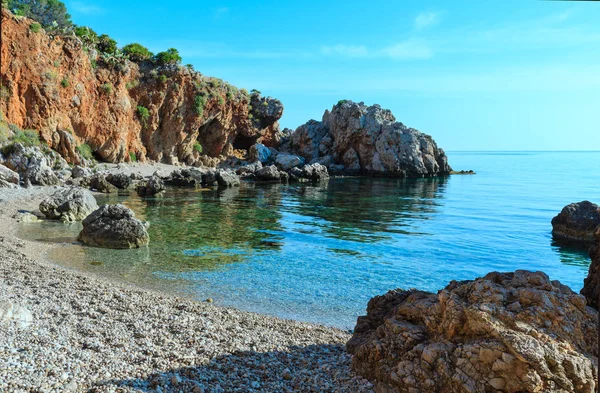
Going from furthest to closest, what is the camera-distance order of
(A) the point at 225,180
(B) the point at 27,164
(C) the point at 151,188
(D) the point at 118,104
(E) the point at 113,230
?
(D) the point at 118,104 < (A) the point at 225,180 < (C) the point at 151,188 < (B) the point at 27,164 < (E) the point at 113,230

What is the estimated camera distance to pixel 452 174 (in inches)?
2980

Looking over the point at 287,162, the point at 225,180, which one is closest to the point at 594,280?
the point at 225,180

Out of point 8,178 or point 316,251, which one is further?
point 8,178

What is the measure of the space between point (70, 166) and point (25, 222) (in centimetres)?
2294

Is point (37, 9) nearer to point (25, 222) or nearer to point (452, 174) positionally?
point (25, 222)

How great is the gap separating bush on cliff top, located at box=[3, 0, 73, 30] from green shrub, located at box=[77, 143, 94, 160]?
11217 mm

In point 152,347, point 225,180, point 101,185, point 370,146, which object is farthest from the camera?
point 370,146

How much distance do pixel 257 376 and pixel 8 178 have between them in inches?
1205

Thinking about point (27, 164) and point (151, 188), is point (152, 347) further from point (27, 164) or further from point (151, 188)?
point (27, 164)

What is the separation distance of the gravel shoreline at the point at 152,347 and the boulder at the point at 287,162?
54391 mm

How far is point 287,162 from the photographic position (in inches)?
2584

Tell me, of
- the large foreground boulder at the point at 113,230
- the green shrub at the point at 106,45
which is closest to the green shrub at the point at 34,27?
the green shrub at the point at 106,45

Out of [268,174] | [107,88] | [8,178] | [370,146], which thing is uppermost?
[107,88]

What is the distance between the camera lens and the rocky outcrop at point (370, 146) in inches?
2628
